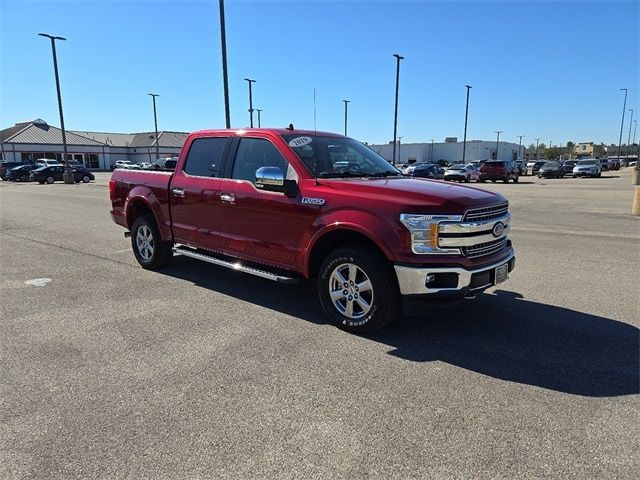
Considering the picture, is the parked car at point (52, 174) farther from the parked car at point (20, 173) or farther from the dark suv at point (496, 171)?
the dark suv at point (496, 171)

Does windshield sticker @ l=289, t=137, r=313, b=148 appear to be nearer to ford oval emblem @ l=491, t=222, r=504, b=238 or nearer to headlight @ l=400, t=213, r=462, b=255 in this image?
headlight @ l=400, t=213, r=462, b=255

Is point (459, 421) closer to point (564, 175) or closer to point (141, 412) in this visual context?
point (141, 412)

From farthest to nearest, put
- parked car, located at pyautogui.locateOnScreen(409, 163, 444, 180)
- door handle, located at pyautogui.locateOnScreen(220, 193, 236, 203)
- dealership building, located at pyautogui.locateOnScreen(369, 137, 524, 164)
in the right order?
dealership building, located at pyautogui.locateOnScreen(369, 137, 524, 164) → parked car, located at pyautogui.locateOnScreen(409, 163, 444, 180) → door handle, located at pyautogui.locateOnScreen(220, 193, 236, 203)

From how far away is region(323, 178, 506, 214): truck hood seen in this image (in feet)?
13.7

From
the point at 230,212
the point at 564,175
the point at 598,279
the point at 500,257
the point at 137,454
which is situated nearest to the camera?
the point at 137,454

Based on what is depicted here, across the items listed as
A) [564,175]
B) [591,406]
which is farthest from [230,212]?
[564,175]

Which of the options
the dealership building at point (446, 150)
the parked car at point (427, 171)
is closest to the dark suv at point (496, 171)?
the parked car at point (427, 171)

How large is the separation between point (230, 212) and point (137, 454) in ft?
10.9

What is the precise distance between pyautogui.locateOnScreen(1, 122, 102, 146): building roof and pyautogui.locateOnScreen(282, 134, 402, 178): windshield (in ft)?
242

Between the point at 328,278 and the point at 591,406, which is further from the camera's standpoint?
the point at 328,278

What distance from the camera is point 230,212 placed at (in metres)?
5.70

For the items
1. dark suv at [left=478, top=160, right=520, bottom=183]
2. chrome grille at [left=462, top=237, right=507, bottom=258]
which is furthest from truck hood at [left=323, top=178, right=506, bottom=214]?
dark suv at [left=478, top=160, right=520, bottom=183]

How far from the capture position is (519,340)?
14.6ft

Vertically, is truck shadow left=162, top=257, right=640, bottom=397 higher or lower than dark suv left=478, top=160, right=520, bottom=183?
lower
